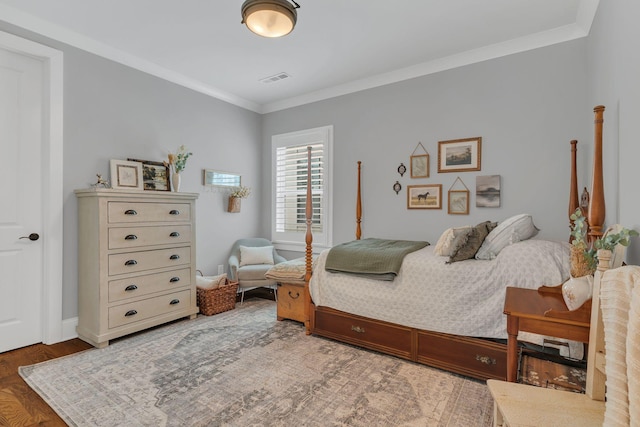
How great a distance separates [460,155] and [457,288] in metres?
1.69

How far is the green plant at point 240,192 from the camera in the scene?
4531 millimetres

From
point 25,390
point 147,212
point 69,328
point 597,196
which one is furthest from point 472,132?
point 69,328

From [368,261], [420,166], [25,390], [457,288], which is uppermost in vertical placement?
[420,166]

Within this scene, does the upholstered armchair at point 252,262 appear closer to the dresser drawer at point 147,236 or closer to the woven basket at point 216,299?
the woven basket at point 216,299

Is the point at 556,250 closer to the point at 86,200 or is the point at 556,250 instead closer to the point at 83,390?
the point at 83,390

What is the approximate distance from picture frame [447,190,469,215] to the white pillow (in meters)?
2.40

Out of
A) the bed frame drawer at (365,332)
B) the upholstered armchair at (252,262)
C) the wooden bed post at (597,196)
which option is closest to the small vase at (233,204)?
the upholstered armchair at (252,262)

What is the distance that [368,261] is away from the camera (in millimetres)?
2705

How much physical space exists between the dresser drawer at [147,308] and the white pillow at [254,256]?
953mm

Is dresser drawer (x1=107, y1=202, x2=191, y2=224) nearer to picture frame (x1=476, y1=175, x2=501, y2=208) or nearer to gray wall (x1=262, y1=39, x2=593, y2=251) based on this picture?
gray wall (x1=262, y1=39, x2=593, y2=251)

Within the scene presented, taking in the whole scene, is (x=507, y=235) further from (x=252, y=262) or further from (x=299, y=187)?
(x=252, y=262)

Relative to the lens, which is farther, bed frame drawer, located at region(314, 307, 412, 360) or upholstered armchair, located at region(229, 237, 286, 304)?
upholstered armchair, located at region(229, 237, 286, 304)

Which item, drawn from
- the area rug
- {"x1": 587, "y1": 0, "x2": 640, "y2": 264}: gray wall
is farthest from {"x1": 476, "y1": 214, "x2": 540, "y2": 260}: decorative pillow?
the area rug

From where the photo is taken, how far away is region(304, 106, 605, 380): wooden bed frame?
7.09ft
